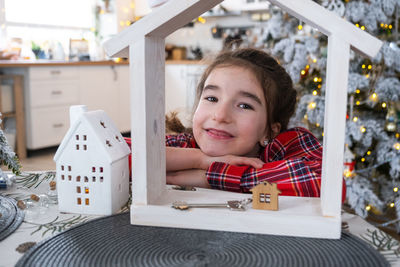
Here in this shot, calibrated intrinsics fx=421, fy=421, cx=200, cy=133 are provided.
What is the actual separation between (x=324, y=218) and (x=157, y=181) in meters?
0.27

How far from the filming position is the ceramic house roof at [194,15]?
565mm

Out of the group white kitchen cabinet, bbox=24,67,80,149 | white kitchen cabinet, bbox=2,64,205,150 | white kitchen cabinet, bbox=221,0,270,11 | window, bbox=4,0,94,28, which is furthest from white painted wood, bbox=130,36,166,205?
white kitchen cabinet, bbox=221,0,270,11

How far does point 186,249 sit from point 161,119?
0.79 feet

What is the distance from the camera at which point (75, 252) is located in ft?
1.77

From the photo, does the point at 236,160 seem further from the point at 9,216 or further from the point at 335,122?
the point at 9,216

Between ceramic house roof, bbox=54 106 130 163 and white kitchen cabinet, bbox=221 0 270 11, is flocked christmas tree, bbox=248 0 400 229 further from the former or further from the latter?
white kitchen cabinet, bbox=221 0 270 11

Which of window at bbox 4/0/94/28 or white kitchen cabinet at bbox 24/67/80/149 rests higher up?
window at bbox 4/0/94/28

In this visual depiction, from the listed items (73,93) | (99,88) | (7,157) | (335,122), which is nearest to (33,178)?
(7,157)

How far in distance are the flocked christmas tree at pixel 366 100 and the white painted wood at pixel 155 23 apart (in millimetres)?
1784

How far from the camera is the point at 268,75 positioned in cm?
111

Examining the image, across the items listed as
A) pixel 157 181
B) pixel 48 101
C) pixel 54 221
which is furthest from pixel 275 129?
pixel 48 101

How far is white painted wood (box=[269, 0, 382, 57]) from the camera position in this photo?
56cm

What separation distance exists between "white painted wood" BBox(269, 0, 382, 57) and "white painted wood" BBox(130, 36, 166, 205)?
21cm

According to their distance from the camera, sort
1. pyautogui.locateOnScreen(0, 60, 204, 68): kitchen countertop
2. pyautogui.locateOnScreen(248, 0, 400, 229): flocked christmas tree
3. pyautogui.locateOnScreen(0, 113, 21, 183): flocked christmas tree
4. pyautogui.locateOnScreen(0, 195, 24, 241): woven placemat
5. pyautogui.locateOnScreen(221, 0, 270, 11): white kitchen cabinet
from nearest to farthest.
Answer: pyautogui.locateOnScreen(0, 195, 24, 241): woven placemat → pyautogui.locateOnScreen(0, 113, 21, 183): flocked christmas tree → pyautogui.locateOnScreen(248, 0, 400, 229): flocked christmas tree → pyautogui.locateOnScreen(0, 60, 204, 68): kitchen countertop → pyautogui.locateOnScreen(221, 0, 270, 11): white kitchen cabinet
